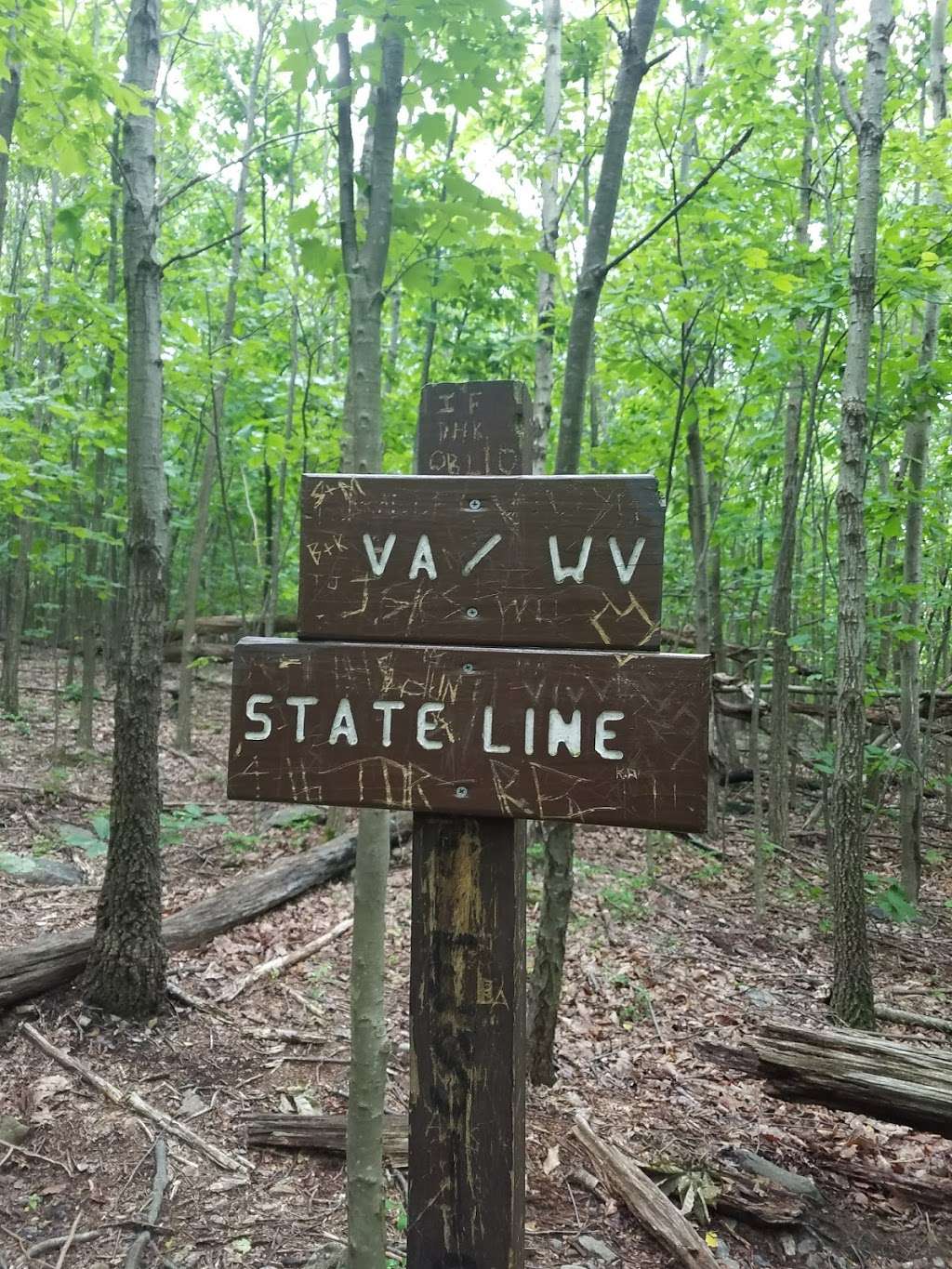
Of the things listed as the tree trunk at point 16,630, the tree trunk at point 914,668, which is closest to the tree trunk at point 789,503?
the tree trunk at point 914,668

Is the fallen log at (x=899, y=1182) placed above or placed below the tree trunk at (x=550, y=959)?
below

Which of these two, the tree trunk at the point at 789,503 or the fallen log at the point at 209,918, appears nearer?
the fallen log at the point at 209,918

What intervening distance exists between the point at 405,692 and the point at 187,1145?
9.20 feet

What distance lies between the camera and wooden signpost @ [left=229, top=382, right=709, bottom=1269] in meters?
1.49

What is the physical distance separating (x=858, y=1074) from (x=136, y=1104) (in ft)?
9.99

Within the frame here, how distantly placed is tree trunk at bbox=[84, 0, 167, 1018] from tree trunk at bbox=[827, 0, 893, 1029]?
406cm

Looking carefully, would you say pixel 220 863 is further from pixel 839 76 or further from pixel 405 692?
pixel 839 76

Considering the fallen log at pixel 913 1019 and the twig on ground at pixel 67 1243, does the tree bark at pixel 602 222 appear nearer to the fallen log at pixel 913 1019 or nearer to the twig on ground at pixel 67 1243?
the twig on ground at pixel 67 1243

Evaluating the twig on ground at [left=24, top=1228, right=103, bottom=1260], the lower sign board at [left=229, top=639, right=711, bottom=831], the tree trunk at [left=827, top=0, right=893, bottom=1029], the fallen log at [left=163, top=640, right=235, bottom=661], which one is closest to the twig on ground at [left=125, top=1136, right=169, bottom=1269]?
the twig on ground at [left=24, top=1228, right=103, bottom=1260]

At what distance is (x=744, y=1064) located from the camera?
11.7 ft

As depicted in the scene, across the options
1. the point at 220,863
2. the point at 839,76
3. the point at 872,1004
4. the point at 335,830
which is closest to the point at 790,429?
the point at 839,76

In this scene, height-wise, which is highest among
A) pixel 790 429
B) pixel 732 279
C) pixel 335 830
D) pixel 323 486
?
pixel 732 279

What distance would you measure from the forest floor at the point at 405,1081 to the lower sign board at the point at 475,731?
226cm

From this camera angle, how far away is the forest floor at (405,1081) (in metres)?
2.90
